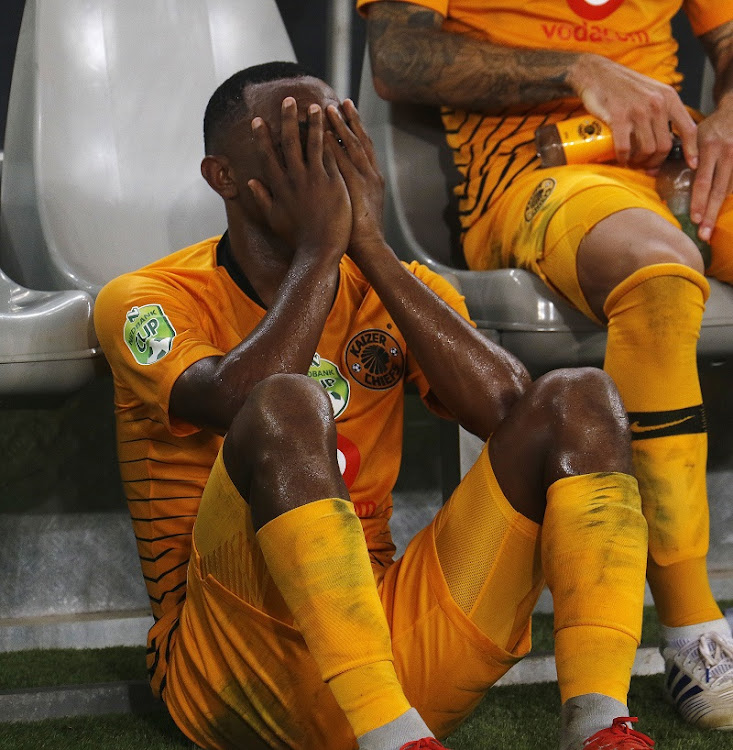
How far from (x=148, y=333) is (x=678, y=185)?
0.85 meters

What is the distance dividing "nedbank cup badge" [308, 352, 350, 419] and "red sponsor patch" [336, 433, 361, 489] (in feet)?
0.11

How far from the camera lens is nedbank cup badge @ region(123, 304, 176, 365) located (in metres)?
1.19

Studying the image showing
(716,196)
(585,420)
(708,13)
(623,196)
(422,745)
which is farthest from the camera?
(708,13)

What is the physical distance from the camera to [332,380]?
1274 millimetres

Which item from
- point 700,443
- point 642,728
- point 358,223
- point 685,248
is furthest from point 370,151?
point 642,728

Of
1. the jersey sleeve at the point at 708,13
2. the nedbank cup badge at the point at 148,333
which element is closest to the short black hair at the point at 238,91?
the nedbank cup badge at the point at 148,333

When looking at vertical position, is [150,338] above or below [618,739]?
above

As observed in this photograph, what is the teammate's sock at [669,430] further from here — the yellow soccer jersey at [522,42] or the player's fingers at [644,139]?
the yellow soccer jersey at [522,42]

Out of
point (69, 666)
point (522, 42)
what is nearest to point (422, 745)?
point (69, 666)

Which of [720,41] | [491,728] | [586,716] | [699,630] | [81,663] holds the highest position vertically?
[720,41]

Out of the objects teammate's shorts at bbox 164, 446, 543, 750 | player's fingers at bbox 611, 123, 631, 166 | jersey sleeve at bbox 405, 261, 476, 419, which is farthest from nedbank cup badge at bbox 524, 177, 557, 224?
teammate's shorts at bbox 164, 446, 543, 750

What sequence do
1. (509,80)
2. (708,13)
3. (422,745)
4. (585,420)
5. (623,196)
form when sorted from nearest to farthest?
1. (422,745)
2. (585,420)
3. (623,196)
4. (509,80)
5. (708,13)

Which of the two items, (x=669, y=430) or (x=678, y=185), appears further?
(x=678, y=185)

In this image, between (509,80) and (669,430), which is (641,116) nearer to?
(509,80)
